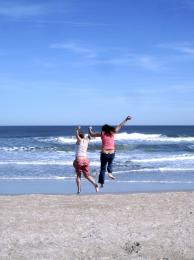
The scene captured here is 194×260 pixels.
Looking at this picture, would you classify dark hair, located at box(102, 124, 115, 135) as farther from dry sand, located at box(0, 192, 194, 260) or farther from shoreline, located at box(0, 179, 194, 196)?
shoreline, located at box(0, 179, 194, 196)

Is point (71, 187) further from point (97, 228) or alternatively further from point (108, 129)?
point (97, 228)

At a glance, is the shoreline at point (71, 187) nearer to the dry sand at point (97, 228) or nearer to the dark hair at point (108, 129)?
the dark hair at point (108, 129)

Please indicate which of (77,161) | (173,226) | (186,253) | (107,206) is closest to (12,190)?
(77,161)

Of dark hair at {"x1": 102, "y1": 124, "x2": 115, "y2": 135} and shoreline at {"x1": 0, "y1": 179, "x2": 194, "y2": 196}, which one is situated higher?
dark hair at {"x1": 102, "y1": 124, "x2": 115, "y2": 135}

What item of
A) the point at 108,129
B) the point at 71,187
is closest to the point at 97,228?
the point at 108,129

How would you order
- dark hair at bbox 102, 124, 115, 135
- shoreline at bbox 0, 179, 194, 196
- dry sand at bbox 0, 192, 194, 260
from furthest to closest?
shoreline at bbox 0, 179, 194, 196
dark hair at bbox 102, 124, 115, 135
dry sand at bbox 0, 192, 194, 260

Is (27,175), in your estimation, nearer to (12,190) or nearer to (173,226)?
(12,190)

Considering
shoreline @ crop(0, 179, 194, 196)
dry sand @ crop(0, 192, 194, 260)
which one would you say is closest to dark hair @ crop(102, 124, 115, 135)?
dry sand @ crop(0, 192, 194, 260)

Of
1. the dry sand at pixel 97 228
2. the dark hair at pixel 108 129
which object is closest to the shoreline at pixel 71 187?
the dark hair at pixel 108 129

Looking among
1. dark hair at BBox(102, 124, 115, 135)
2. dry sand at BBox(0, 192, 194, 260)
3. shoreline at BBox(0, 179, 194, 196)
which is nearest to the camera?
dry sand at BBox(0, 192, 194, 260)

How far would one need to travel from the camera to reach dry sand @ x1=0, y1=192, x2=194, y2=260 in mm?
6535

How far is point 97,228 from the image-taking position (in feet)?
25.1

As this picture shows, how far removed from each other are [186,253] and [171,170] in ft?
42.4

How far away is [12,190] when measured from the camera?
13.7 metres
